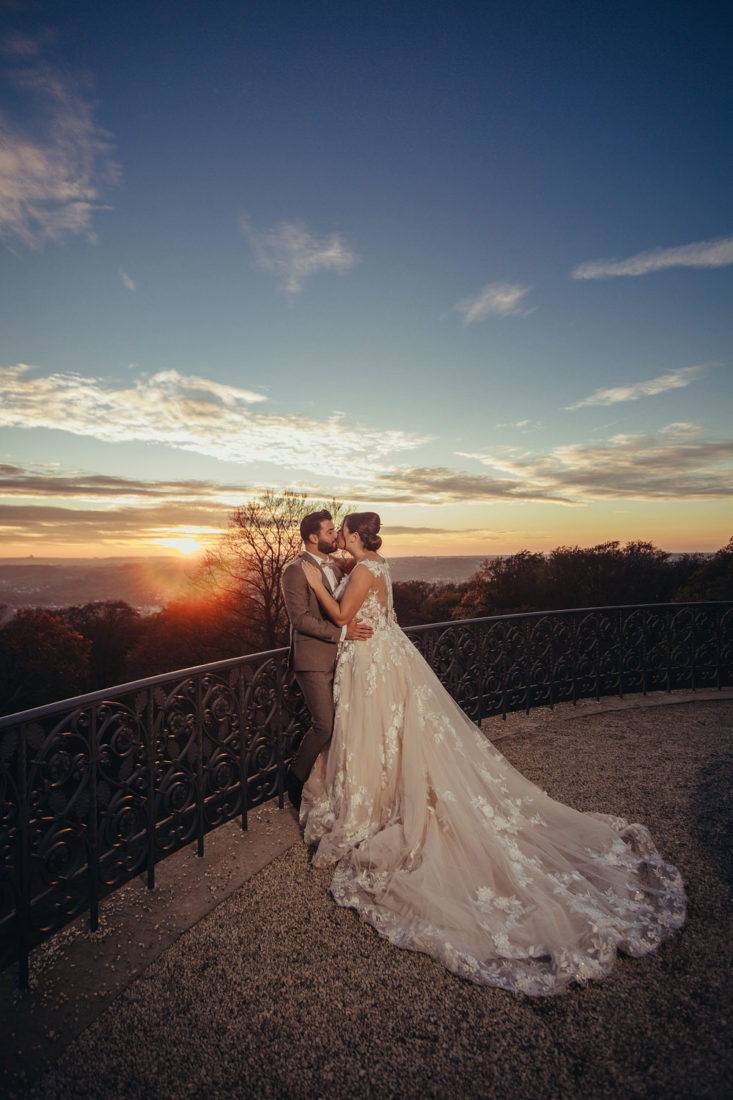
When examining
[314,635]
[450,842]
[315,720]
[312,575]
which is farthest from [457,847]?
[312,575]

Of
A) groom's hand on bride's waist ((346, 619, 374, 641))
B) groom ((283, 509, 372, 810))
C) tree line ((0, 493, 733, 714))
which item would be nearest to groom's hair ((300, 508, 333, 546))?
groom ((283, 509, 372, 810))

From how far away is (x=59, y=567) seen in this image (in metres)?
31.7

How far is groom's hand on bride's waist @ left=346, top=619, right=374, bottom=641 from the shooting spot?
4.02m

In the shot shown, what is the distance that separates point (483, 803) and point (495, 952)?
943mm

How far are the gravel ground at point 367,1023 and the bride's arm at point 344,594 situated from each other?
160cm

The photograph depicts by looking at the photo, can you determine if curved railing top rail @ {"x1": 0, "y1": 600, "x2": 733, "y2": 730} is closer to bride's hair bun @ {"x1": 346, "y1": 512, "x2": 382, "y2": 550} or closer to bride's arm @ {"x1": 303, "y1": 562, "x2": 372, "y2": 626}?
bride's arm @ {"x1": 303, "y1": 562, "x2": 372, "y2": 626}

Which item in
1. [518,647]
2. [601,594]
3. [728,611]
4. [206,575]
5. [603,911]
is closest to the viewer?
[603,911]

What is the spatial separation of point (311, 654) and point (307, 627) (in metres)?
0.24

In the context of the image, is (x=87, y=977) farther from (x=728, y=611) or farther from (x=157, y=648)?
(x=157, y=648)

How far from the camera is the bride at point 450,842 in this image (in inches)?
106

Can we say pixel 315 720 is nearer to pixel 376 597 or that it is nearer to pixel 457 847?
pixel 376 597

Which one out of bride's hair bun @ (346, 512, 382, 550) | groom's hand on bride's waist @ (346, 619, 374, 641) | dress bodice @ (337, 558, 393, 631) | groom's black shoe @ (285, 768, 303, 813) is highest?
bride's hair bun @ (346, 512, 382, 550)

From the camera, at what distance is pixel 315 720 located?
13.3 feet

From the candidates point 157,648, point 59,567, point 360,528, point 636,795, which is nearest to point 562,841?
point 636,795
